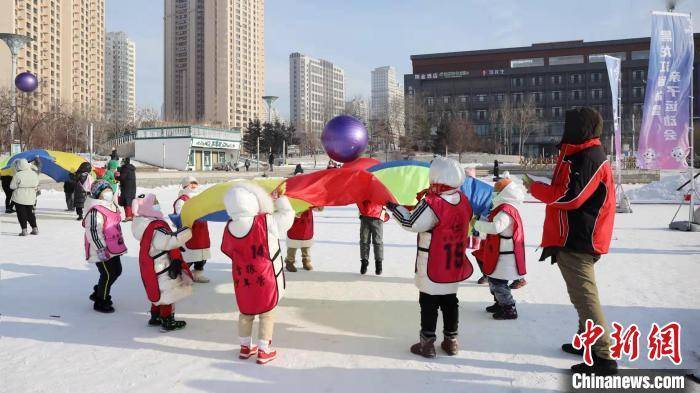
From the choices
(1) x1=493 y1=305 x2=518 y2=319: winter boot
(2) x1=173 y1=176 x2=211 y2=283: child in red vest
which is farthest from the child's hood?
(2) x1=173 y1=176 x2=211 y2=283: child in red vest

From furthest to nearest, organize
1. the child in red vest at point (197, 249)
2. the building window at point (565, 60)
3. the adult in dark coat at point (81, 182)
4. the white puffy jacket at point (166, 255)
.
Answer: the building window at point (565, 60), the adult in dark coat at point (81, 182), the child in red vest at point (197, 249), the white puffy jacket at point (166, 255)

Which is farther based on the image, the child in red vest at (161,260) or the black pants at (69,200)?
the black pants at (69,200)

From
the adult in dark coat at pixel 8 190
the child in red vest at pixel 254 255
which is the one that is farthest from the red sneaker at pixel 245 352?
the adult in dark coat at pixel 8 190

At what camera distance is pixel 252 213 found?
4062 mm

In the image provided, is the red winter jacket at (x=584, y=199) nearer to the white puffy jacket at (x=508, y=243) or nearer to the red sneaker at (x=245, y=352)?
the white puffy jacket at (x=508, y=243)

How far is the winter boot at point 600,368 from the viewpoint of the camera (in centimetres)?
377

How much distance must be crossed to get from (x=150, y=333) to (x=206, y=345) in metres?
0.73

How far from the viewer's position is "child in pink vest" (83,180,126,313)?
538 cm

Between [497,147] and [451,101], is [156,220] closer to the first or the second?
[497,147]

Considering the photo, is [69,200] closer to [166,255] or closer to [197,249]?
[197,249]

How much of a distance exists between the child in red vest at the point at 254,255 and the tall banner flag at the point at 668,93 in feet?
41.2

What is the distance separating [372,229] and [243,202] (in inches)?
138

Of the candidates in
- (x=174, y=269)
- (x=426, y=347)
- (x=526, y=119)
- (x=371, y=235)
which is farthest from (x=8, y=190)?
(x=526, y=119)

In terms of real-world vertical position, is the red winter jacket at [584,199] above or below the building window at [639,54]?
below
